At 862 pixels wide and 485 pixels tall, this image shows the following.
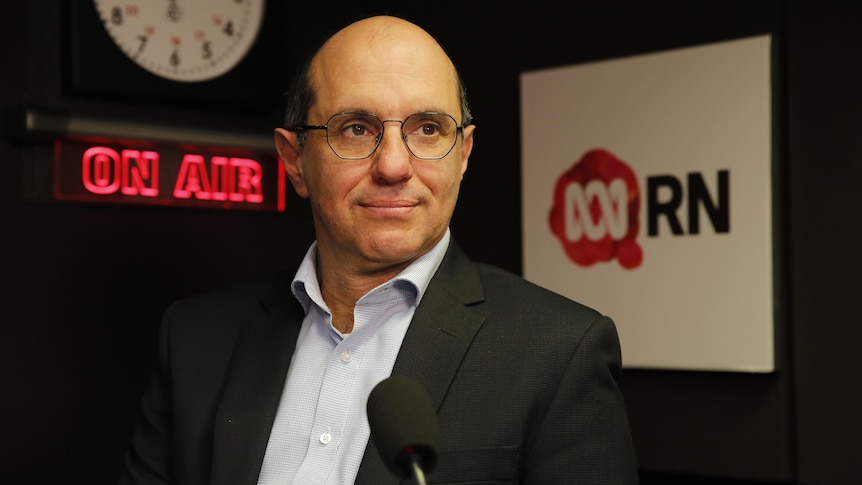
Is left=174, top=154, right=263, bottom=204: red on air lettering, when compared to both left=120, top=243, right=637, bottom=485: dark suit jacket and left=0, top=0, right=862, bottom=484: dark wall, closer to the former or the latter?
left=0, top=0, right=862, bottom=484: dark wall

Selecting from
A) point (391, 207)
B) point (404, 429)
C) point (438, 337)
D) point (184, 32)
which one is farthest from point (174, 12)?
point (404, 429)

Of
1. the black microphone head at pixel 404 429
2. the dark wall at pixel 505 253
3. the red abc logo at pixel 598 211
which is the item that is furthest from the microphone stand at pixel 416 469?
the red abc logo at pixel 598 211

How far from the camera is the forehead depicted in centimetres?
185

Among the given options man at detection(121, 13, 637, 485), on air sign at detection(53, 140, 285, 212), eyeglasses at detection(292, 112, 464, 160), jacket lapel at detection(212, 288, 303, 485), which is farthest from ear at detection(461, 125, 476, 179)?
on air sign at detection(53, 140, 285, 212)

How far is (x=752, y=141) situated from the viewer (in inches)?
120

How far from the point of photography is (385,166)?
1.81 metres

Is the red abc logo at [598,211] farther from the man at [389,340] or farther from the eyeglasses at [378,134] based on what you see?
the eyeglasses at [378,134]

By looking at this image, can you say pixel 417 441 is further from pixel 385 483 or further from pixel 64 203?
pixel 64 203

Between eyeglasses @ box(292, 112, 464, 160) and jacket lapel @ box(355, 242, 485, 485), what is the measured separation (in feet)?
0.77

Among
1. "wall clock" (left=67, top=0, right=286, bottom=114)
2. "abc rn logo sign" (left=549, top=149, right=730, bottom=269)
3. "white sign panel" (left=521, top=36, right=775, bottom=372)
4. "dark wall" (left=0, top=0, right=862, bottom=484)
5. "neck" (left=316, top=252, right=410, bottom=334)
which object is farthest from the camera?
"wall clock" (left=67, top=0, right=286, bottom=114)

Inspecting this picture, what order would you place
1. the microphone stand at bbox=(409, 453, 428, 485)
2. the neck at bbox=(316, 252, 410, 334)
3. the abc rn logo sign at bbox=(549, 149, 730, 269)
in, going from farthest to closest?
the abc rn logo sign at bbox=(549, 149, 730, 269) → the neck at bbox=(316, 252, 410, 334) → the microphone stand at bbox=(409, 453, 428, 485)

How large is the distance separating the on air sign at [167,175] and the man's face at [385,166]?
1.55m

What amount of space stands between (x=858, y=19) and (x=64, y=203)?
232 cm

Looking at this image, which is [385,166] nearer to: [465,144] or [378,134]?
[378,134]
